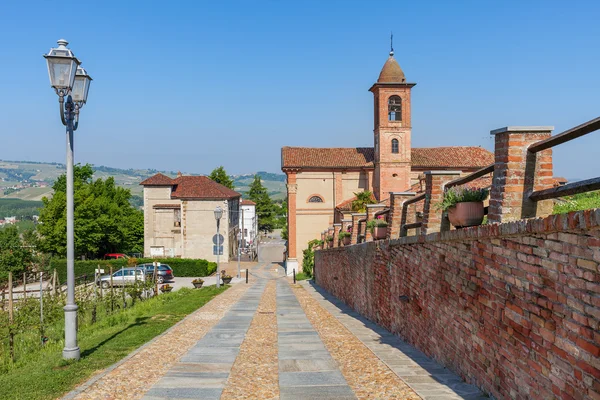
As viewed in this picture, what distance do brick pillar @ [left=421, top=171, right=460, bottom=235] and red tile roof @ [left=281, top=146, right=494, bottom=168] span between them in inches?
1649

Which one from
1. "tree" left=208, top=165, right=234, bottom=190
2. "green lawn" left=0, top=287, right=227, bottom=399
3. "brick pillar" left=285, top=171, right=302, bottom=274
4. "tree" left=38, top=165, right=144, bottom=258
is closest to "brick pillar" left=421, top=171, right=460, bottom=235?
"green lawn" left=0, top=287, right=227, bottom=399

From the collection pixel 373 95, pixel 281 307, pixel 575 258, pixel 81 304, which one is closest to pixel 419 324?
pixel 575 258

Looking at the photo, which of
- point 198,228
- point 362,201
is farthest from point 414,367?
point 198,228

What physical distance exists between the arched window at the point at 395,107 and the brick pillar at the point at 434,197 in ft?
134

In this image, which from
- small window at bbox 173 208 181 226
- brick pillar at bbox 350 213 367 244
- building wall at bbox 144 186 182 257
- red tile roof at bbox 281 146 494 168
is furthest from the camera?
small window at bbox 173 208 181 226

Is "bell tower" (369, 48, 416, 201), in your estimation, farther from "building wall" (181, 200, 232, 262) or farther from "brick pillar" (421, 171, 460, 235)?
"brick pillar" (421, 171, 460, 235)

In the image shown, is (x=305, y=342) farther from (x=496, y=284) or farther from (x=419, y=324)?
(x=496, y=284)

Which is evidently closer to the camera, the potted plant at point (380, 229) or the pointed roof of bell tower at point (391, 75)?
the potted plant at point (380, 229)

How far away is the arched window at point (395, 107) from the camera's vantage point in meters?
48.8

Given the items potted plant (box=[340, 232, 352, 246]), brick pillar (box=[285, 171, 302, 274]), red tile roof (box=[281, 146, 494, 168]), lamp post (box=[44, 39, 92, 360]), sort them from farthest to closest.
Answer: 1. red tile roof (box=[281, 146, 494, 168])
2. brick pillar (box=[285, 171, 302, 274])
3. potted plant (box=[340, 232, 352, 246])
4. lamp post (box=[44, 39, 92, 360])

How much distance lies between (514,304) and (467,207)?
169 centimetres

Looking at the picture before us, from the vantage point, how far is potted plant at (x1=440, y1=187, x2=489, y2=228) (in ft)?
22.2

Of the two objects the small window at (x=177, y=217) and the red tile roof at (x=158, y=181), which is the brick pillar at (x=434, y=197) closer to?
Answer: the small window at (x=177, y=217)

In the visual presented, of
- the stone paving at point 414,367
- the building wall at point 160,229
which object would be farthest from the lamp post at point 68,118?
the building wall at point 160,229
